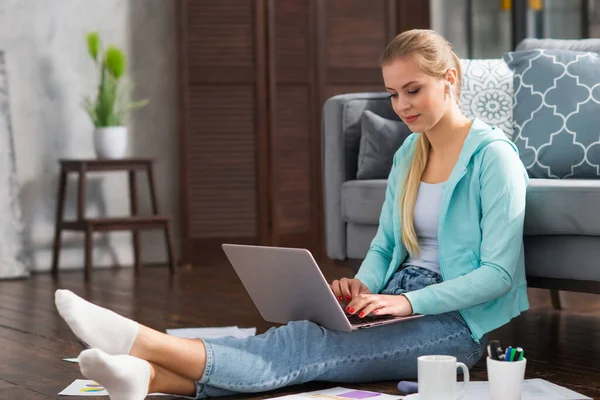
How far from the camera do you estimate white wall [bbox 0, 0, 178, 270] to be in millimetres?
4891

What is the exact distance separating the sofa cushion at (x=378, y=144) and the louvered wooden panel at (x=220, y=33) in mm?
1976

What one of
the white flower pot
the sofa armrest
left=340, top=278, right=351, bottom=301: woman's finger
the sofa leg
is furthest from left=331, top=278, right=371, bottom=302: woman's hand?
the white flower pot

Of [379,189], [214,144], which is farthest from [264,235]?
[379,189]

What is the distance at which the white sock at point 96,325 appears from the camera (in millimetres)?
1795

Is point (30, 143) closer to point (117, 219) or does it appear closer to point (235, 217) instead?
point (117, 219)

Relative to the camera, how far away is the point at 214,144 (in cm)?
507

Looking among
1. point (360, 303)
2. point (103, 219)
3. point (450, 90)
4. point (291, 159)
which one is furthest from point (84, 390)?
point (291, 159)

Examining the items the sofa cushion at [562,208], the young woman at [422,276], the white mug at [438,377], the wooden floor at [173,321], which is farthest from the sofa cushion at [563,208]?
the white mug at [438,377]

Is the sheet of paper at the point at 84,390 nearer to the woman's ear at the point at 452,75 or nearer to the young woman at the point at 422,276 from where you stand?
the young woman at the point at 422,276

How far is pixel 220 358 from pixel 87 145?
10.6 feet

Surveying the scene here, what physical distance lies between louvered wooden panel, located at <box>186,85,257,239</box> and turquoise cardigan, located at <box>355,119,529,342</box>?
296 centimetres

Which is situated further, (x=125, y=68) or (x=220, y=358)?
(x=125, y=68)

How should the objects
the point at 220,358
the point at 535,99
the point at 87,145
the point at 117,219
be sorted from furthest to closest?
1. the point at 87,145
2. the point at 117,219
3. the point at 535,99
4. the point at 220,358

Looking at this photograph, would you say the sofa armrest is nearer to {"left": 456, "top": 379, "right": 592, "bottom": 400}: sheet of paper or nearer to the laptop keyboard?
the laptop keyboard
